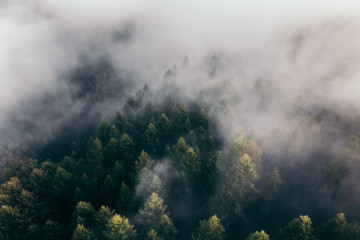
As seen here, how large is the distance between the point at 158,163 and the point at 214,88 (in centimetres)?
3700

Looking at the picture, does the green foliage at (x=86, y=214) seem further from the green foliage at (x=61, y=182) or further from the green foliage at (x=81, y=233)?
the green foliage at (x=61, y=182)

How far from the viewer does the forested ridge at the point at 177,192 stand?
3841 centimetres

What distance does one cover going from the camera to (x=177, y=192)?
159 feet

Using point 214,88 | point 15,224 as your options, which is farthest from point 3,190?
point 214,88

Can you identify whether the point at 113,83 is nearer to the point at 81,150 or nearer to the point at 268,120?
the point at 81,150

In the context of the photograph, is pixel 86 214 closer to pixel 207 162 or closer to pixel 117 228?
pixel 117 228

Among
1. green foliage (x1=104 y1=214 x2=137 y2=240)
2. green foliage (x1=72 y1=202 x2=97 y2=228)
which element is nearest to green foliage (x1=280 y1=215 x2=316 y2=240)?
green foliage (x1=104 y1=214 x2=137 y2=240)

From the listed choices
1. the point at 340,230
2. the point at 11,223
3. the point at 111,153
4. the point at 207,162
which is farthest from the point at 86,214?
the point at 340,230

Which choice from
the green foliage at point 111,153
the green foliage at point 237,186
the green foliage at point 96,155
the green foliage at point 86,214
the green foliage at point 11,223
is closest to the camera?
the green foliage at point 237,186

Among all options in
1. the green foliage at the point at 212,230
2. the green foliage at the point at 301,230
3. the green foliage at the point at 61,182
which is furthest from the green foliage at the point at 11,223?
the green foliage at the point at 301,230

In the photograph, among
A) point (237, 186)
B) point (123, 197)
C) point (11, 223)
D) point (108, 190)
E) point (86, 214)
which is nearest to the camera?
point (86, 214)

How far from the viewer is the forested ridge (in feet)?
126

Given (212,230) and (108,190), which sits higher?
(108,190)

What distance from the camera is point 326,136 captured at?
5725cm
